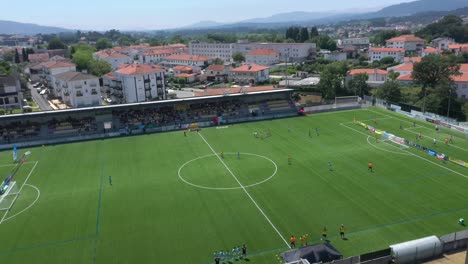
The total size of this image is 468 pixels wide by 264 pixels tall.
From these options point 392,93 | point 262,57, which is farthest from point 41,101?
point 262,57

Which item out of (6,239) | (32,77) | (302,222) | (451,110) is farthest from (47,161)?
(32,77)

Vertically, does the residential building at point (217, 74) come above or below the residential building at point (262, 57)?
below

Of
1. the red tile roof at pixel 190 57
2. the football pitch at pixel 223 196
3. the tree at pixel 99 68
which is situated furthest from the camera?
the red tile roof at pixel 190 57

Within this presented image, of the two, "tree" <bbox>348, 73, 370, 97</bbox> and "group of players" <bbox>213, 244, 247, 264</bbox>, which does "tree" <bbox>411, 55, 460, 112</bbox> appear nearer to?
"tree" <bbox>348, 73, 370, 97</bbox>

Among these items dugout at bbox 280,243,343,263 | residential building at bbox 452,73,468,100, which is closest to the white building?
dugout at bbox 280,243,343,263

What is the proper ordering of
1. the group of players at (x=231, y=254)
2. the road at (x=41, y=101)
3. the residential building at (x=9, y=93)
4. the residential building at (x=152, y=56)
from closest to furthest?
1. the group of players at (x=231, y=254)
2. the residential building at (x=9, y=93)
3. the road at (x=41, y=101)
4. the residential building at (x=152, y=56)

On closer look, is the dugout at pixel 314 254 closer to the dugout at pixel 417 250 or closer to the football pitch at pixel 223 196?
the football pitch at pixel 223 196

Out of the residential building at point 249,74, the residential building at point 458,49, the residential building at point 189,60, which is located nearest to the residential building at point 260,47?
the residential building at point 189,60
